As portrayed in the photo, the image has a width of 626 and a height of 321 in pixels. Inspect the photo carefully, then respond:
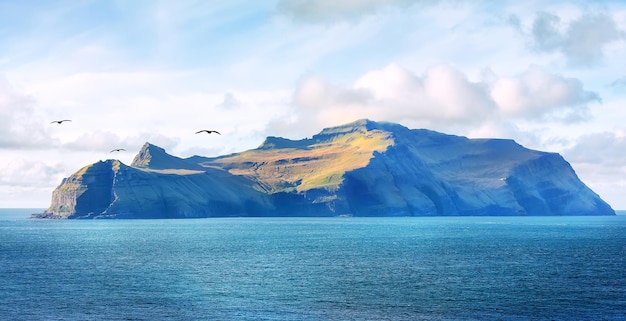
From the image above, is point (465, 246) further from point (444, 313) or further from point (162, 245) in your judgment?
point (444, 313)

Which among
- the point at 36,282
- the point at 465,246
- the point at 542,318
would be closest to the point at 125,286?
the point at 36,282

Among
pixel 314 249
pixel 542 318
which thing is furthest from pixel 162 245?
pixel 542 318

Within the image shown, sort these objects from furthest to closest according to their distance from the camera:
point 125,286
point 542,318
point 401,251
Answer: point 401,251
point 125,286
point 542,318

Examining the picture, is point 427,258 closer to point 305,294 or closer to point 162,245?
point 305,294

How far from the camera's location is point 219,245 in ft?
568

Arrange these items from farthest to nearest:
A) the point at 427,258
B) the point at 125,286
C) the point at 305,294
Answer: the point at 427,258 → the point at 125,286 → the point at 305,294

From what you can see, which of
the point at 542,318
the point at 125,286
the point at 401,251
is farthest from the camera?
the point at 401,251

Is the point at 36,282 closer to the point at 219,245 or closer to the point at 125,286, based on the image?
the point at 125,286

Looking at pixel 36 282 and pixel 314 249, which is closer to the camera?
pixel 36 282

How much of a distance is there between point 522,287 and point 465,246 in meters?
79.4

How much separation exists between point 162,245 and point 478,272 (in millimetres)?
88092

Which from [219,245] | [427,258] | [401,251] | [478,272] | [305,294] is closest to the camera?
[305,294]

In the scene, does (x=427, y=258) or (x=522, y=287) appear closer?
(x=522, y=287)

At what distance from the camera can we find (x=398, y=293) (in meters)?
89.0
